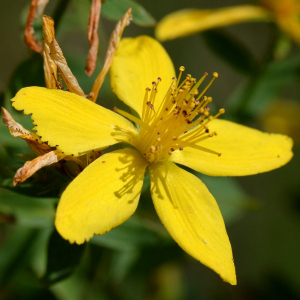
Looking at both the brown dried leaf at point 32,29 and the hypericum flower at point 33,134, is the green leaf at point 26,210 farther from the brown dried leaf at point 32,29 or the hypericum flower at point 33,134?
the brown dried leaf at point 32,29

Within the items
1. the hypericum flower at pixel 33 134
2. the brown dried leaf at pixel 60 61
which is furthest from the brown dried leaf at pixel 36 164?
the brown dried leaf at pixel 60 61

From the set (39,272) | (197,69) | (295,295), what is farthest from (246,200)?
(197,69)

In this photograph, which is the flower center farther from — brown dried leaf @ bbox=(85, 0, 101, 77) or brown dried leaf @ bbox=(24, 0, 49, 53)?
brown dried leaf @ bbox=(24, 0, 49, 53)

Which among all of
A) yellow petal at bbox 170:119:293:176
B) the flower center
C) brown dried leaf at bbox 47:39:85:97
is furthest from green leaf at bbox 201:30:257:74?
brown dried leaf at bbox 47:39:85:97

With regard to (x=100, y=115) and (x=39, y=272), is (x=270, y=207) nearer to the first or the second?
(x=39, y=272)

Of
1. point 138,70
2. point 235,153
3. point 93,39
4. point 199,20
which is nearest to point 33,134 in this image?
point 93,39
